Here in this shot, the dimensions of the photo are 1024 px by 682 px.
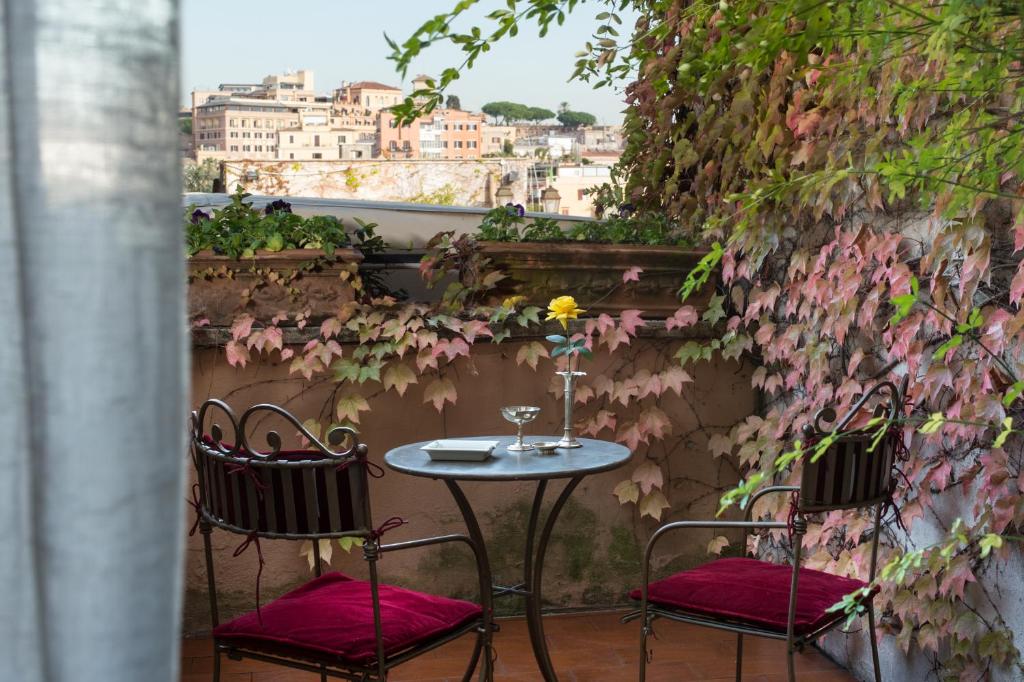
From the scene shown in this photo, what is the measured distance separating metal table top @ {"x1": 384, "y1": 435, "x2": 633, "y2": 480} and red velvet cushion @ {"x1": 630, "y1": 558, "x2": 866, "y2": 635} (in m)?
0.35

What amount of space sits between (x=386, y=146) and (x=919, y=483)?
129 feet

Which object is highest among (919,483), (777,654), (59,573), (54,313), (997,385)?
(54,313)

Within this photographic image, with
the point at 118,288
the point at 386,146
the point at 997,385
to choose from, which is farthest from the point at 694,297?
the point at 386,146

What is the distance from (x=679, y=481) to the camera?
14.4 ft

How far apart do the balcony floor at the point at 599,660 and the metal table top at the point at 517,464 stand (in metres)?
0.84

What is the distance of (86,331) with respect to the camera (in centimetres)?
61

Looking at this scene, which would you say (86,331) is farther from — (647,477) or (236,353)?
(647,477)

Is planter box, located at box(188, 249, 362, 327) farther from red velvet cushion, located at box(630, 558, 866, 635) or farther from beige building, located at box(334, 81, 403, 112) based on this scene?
beige building, located at box(334, 81, 403, 112)

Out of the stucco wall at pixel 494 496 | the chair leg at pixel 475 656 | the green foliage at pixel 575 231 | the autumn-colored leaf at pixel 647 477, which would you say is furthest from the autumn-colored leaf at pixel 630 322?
the chair leg at pixel 475 656

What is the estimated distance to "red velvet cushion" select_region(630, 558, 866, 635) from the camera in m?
2.73

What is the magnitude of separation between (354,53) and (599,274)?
30783 mm

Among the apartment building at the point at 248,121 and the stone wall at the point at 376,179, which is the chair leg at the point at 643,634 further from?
the apartment building at the point at 248,121

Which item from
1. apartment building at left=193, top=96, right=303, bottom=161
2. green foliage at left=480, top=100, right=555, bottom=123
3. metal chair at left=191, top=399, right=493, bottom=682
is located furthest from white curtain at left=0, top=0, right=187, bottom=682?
apartment building at left=193, top=96, right=303, bottom=161

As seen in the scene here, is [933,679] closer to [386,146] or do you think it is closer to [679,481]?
[679,481]
